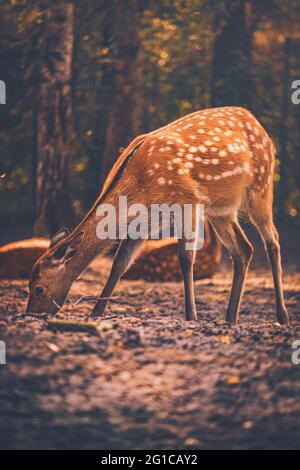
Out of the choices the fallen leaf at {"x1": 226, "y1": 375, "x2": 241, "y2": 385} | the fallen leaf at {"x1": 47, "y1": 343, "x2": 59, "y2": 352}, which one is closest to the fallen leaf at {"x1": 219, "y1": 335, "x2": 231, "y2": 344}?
the fallen leaf at {"x1": 226, "y1": 375, "x2": 241, "y2": 385}

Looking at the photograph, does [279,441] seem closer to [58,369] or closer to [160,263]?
[58,369]

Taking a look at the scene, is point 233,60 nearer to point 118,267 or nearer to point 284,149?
point 284,149

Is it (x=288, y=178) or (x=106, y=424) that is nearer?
(x=106, y=424)

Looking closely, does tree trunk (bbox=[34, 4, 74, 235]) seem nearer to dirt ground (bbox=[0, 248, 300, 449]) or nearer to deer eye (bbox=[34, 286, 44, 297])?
deer eye (bbox=[34, 286, 44, 297])

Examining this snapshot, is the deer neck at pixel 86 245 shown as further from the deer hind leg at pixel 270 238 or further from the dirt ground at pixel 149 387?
the deer hind leg at pixel 270 238

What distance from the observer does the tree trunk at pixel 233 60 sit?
41.1ft

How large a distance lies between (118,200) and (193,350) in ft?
5.56

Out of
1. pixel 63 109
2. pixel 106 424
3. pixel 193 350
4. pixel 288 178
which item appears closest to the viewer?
pixel 106 424

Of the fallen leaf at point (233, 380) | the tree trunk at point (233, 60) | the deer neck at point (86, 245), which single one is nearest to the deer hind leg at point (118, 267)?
the deer neck at point (86, 245)

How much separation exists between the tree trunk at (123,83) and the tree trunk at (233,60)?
1390mm

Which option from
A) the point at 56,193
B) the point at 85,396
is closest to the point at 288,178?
the point at 56,193

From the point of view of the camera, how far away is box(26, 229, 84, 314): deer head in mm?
6918

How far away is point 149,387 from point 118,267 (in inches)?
87.4
